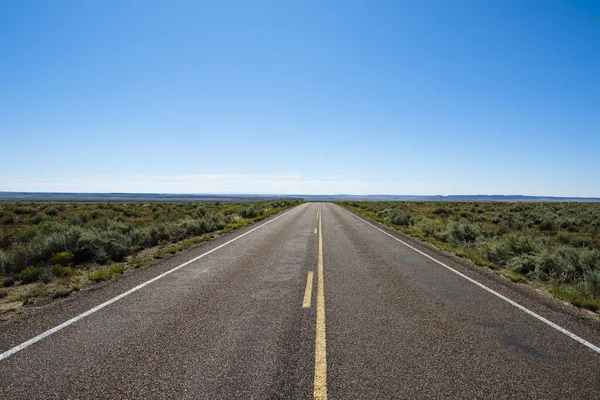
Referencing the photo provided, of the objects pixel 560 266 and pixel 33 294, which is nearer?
pixel 33 294

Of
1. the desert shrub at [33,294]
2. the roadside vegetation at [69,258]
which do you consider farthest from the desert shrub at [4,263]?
the desert shrub at [33,294]

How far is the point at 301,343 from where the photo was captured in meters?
4.41

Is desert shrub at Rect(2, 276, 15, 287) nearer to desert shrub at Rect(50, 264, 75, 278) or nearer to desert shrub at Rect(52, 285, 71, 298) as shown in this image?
desert shrub at Rect(50, 264, 75, 278)

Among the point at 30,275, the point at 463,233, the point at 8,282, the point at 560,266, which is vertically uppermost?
the point at 463,233

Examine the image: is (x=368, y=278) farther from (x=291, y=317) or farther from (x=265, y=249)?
(x=265, y=249)

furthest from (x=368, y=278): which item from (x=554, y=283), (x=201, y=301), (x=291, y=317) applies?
(x=554, y=283)

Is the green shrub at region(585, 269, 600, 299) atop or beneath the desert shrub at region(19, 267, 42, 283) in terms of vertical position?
atop

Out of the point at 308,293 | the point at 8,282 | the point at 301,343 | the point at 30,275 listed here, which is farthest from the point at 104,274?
the point at 301,343

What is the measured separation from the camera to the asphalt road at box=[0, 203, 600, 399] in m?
3.45

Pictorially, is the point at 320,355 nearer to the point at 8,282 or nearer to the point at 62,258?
→ the point at 8,282

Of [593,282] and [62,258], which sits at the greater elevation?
[593,282]

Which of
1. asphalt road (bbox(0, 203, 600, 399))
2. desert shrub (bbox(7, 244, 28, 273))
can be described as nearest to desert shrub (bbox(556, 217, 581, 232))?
asphalt road (bbox(0, 203, 600, 399))

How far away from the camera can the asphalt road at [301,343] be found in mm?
3445

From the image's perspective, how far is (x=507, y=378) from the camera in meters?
3.68
